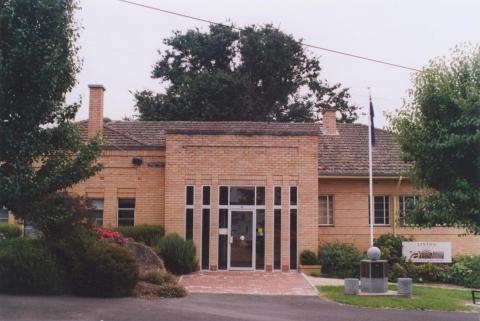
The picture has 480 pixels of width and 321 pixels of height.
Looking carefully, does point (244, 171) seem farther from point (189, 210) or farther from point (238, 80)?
point (238, 80)

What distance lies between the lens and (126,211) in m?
25.2

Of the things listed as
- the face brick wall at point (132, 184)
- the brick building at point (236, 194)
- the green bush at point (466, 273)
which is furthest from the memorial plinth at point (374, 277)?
the face brick wall at point (132, 184)

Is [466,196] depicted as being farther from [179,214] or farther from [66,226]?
[179,214]

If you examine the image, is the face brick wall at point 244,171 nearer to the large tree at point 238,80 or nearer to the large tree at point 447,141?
the large tree at point 447,141

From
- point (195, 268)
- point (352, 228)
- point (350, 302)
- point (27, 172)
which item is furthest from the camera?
point (352, 228)

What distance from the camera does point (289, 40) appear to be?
151ft

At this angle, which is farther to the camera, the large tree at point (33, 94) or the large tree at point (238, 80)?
the large tree at point (238, 80)

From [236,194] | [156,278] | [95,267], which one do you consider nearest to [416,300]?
[156,278]

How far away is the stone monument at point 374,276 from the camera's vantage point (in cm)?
1717

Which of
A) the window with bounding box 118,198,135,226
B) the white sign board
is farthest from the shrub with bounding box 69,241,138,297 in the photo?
the white sign board

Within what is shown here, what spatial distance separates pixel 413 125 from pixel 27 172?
32.0ft

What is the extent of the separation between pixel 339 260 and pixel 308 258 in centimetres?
125

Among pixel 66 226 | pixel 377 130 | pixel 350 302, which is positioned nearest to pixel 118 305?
pixel 66 226

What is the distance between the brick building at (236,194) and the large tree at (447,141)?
8.20m
